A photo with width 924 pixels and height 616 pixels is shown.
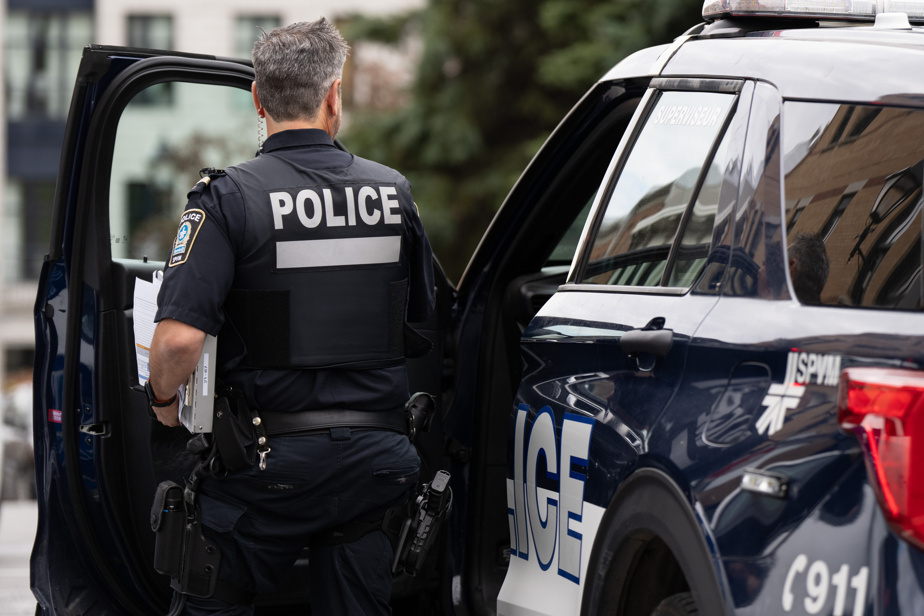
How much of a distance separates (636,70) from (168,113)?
2757 centimetres

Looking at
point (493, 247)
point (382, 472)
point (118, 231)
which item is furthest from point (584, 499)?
point (118, 231)

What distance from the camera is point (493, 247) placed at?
146 inches

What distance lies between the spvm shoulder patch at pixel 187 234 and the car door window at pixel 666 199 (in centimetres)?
92

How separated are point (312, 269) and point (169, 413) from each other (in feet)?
1.62

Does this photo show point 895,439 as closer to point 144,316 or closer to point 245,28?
point 144,316

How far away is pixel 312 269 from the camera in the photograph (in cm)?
288

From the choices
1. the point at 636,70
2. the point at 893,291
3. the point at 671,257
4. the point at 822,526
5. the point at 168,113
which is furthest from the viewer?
the point at 168,113

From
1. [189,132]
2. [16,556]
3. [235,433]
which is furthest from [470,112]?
[235,433]

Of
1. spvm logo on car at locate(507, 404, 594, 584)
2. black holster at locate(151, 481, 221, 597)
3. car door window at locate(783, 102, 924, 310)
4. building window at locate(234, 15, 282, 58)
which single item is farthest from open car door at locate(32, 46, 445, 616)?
building window at locate(234, 15, 282, 58)

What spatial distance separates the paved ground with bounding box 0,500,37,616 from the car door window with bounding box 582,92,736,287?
4.69 meters

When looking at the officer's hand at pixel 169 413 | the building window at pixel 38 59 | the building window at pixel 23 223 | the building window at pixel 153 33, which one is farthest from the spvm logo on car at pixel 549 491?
the building window at pixel 38 59

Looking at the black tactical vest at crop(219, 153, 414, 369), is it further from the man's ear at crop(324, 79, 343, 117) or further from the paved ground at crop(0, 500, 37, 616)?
the paved ground at crop(0, 500, 37, 616)

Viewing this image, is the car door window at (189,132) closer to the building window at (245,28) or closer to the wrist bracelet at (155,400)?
the building window at (245,28)

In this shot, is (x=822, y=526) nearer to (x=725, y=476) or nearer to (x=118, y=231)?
(x=725, y=476)
